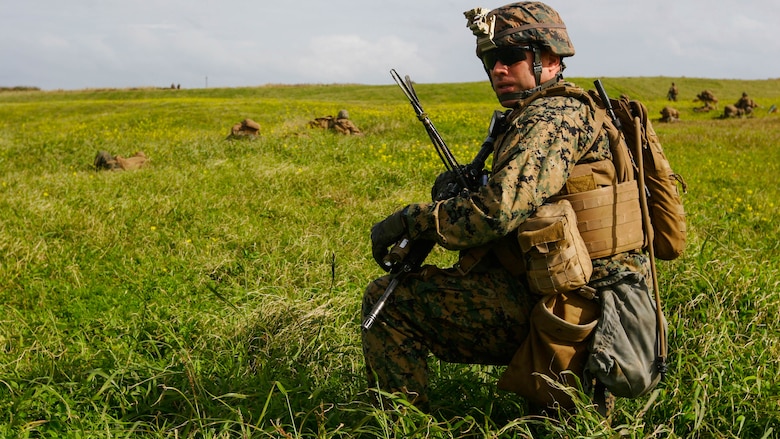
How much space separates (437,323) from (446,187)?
2.18 ft

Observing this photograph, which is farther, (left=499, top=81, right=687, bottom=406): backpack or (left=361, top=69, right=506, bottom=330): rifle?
(left=361, top=69, right=506, bottom=330): rifle

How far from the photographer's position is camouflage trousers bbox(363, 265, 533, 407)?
3.06 meters

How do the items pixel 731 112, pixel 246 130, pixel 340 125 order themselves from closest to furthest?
pixel 246 130 < pixel 340 125 < pixel 731 112

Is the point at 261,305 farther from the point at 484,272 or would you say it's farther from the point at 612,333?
the point at 612,333

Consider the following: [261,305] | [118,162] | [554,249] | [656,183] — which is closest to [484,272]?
[554,249]

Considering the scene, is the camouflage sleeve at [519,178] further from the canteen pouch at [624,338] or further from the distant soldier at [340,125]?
the distant soldier at [340,125]

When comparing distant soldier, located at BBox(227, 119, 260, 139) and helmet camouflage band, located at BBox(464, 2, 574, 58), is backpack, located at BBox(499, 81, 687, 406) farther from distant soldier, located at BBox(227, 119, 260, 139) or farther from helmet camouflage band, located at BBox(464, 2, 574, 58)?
distant soldier, located at BBox(227, 119, 260, 139)

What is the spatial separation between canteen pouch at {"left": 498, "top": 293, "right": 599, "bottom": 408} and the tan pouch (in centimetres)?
13

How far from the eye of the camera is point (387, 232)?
3.07 meters

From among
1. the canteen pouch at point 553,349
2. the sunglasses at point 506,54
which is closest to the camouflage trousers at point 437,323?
the canteen pouch at point 553,349

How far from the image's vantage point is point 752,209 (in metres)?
8.98

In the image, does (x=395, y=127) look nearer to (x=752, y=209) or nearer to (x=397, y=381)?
(x=752, y=209)

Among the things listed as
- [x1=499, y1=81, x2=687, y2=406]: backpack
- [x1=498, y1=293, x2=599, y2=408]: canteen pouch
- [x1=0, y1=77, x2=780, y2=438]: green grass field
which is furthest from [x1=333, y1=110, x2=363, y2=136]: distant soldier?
[x1=498, y1=293, x2=599, y2=408]: canteen pouch

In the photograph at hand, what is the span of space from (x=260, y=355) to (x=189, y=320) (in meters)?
0.95
